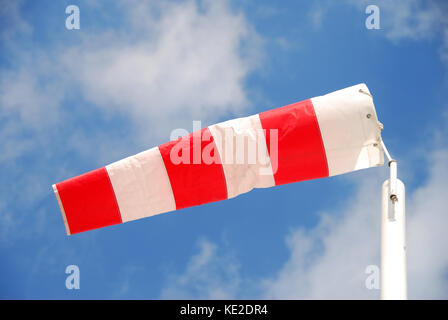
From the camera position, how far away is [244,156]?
40.5 feet

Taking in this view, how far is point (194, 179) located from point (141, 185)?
3.50 ft

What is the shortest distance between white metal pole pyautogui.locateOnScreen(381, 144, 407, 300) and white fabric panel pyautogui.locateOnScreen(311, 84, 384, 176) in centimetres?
194

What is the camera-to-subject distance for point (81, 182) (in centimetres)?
1224

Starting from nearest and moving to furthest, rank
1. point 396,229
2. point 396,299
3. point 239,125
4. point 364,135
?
point 396,299 < point 396,229 < point 364,135 < point 239,125

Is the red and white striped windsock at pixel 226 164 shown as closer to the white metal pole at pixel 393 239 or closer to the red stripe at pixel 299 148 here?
the red stripe at pixel 299 148

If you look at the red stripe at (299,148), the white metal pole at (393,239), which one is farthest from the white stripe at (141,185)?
the white metal pole at (393,239)

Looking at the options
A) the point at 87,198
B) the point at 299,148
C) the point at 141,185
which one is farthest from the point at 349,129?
the point at 87,198

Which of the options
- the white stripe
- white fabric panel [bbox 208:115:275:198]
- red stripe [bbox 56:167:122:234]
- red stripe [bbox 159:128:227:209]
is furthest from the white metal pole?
red stripe [bbox 56:167:122:234]

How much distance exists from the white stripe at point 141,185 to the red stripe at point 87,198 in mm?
143

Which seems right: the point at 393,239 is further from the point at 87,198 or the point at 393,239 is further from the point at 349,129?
the point at 87,198

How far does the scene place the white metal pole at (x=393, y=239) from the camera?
8070 mm

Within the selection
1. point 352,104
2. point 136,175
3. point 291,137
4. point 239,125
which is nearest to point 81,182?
point 136,175
